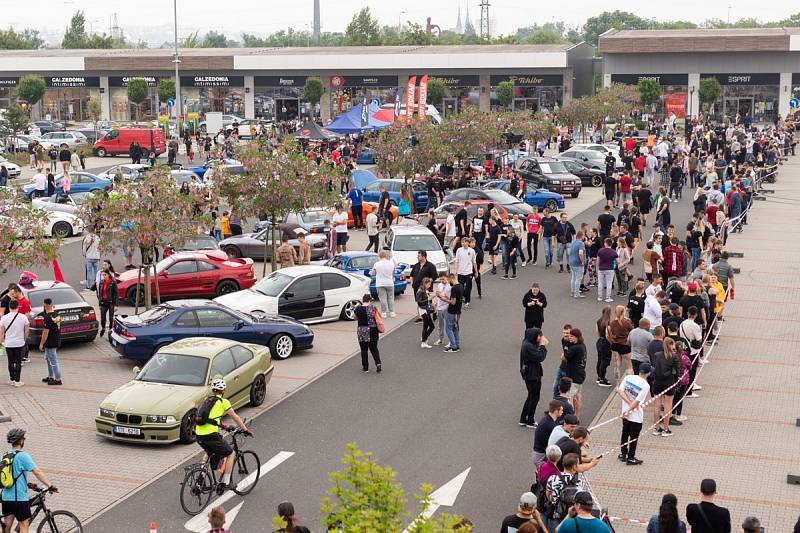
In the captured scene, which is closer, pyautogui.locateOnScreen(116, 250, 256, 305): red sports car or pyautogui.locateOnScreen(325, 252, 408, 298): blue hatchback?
pyautogui.locateOnScreen(116, 250, 256, 305): red sports car

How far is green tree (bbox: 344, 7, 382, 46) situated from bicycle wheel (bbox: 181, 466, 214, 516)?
12292 cm

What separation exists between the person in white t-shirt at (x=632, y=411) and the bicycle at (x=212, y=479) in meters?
4.98

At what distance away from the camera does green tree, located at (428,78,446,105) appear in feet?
266

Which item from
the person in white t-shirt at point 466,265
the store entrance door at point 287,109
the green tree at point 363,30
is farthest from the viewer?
the green tree at point 363,30

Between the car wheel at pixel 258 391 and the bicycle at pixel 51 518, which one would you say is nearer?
the bicycle at pixel 51 518

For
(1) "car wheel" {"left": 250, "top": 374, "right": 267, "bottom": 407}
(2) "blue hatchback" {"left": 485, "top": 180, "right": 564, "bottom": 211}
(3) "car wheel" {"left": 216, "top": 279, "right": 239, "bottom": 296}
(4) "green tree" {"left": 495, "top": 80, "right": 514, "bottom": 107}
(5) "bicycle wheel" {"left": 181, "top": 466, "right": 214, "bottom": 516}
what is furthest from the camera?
(4) "green tree" {"left": 495, "top": 80, "right": 514, "bottom": 107}

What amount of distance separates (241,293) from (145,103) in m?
69.1

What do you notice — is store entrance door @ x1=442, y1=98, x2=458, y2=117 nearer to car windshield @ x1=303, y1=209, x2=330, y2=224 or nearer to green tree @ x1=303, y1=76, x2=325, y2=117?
green tree @ x1=303, y1=76, x2=325, y2=117

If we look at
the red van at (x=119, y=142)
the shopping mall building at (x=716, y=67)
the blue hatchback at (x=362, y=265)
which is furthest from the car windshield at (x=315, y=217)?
the shopping mall building at (x=716, y=67)

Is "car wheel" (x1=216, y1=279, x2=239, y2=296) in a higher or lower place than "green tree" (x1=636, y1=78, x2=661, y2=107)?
lower

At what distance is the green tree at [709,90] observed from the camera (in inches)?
3088

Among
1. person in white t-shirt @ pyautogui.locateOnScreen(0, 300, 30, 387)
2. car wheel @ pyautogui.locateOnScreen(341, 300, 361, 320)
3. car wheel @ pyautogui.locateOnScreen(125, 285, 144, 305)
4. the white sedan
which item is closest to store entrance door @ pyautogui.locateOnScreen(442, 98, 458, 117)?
car wheel @ pyautogui.locateOnScreen(125, 285, 144, 305)

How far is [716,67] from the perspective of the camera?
80562 millimetres

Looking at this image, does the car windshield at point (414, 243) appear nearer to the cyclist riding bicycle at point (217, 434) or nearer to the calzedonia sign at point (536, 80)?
the cyclist riding bicycle at point (217, 434)
